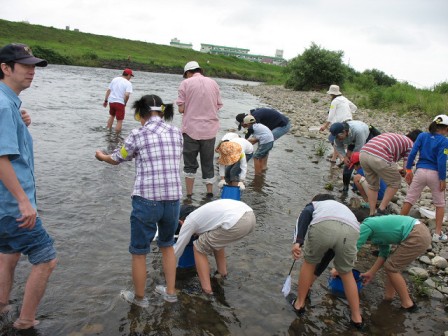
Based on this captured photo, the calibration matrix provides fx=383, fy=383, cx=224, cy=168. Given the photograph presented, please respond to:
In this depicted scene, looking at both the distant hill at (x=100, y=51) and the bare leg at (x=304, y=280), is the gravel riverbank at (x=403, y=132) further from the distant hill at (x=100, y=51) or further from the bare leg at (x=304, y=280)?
the distant hill at (x=100, y=51)

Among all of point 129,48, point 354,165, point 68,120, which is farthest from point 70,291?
point 129,48

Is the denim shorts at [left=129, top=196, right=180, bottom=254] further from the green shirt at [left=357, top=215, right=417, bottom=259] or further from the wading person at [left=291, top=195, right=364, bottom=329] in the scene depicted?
the green shirt at [left=357, top=215, right=417, bottom=259]

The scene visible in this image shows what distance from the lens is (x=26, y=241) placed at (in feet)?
Answer: 9.91

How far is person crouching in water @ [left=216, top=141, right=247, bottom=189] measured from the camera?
6.60 metres

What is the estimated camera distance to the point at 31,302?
10.8 ft

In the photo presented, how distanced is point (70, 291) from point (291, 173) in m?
6.82

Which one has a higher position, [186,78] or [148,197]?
[186,78]

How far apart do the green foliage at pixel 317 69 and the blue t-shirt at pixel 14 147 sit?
123 ft

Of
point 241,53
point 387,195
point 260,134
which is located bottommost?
point 387,195

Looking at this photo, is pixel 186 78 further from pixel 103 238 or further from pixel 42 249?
pixel 42 249

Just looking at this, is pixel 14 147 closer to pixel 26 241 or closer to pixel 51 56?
pixel 26 241

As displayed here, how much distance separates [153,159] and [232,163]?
3088 mm

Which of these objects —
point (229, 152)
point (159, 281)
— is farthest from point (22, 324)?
point (229, 152)

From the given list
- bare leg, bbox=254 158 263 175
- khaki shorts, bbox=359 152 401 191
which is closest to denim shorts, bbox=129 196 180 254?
khaki shorts, bbox=359 152 401 191
